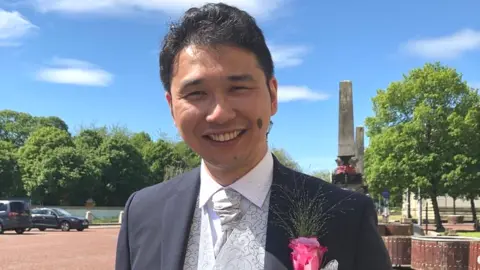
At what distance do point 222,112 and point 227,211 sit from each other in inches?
13.8

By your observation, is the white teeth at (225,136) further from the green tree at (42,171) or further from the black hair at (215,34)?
the green tree at (42,171)

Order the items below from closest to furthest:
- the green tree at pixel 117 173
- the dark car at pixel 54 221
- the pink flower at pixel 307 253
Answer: the pink flower at pixel 307 253 < the dark car at pixel 54 221 < the green tree at pixel 117 173

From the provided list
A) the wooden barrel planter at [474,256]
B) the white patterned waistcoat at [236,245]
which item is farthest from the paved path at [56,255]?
the white patterned waistcoat at [236,245]

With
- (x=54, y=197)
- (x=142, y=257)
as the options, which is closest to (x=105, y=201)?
(x=54, y=197)

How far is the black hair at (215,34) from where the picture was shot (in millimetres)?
1759

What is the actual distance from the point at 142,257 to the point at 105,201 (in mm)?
48741

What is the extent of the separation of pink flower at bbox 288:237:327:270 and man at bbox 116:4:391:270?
2.4 inches

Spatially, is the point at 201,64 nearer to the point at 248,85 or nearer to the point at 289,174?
the point at 248,85

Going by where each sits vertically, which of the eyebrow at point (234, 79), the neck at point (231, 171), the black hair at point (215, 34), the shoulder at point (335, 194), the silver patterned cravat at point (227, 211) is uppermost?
the black hair at point (215, 34)

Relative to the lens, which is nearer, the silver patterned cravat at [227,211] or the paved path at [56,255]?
the silver patterned cravat at [227,211]

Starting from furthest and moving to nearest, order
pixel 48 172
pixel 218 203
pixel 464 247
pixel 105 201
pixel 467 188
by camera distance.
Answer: pixel 105 201
pixel 48 172
pixel 467 188
pixel 464 247
pixel 218 203

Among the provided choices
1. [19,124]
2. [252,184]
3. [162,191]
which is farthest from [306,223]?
[19,124]

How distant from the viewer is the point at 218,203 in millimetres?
1864

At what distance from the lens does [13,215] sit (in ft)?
87.5
